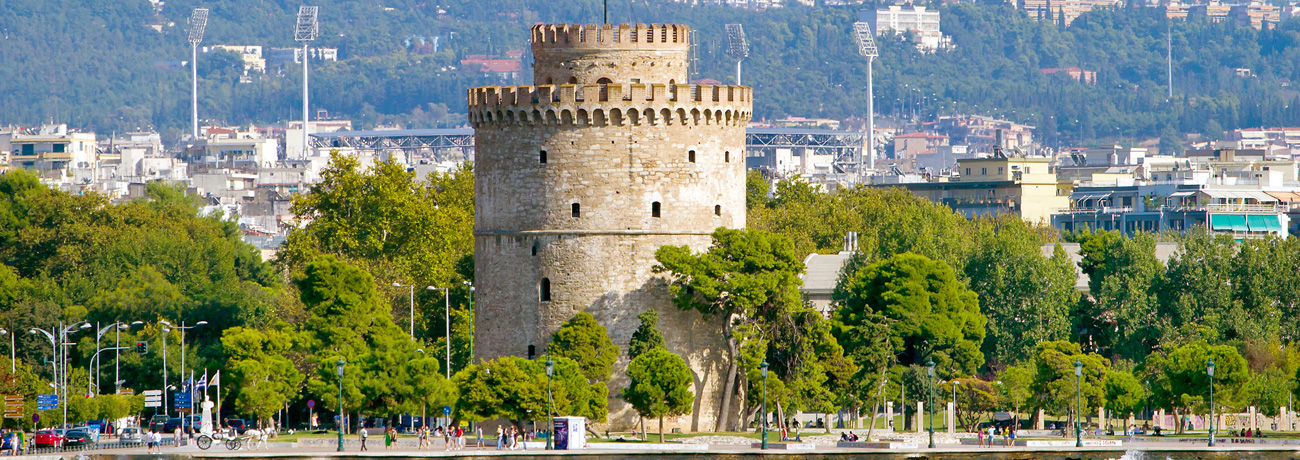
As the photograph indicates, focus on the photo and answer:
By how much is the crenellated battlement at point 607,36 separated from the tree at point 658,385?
9.51 meters

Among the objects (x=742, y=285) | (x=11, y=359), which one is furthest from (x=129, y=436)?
(x=742, y=285)

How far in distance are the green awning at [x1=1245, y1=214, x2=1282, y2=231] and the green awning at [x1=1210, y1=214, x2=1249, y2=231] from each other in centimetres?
46

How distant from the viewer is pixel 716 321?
74.6m

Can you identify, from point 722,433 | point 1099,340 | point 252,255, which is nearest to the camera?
point 722,433

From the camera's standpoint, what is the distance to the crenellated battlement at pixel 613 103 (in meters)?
72.8

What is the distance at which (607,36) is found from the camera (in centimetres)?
7400

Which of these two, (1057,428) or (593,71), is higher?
(593,71)

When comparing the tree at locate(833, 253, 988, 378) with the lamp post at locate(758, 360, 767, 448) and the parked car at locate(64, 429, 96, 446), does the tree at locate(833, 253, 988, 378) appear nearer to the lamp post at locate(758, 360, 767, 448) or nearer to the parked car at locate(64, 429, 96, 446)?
the lamp post at locate(758, 360, 767, 448)

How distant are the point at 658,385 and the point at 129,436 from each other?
51.8ft

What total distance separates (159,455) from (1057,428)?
1217 inches

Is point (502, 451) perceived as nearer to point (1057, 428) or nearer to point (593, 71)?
point (593, 71)

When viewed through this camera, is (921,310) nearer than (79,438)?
No

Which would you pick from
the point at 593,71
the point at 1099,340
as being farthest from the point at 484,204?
the point at 1099,340

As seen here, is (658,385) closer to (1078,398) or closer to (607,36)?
(607,36)
